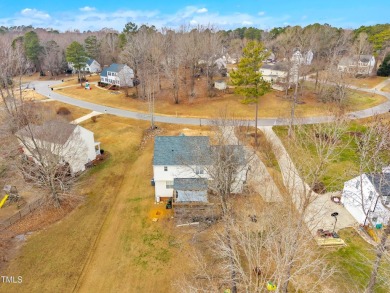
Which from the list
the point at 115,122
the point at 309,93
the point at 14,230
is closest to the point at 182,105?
the point at 115,122

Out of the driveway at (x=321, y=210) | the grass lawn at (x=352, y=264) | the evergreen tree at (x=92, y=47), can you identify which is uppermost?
the evergreen tree at (x=92, y=47)

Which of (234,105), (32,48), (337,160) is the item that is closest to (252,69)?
(337,160)

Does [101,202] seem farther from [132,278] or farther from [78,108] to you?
[78,108]

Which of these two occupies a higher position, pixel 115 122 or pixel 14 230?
pixel 115 122

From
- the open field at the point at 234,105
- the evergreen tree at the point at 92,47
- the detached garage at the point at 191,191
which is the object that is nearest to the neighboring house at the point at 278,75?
the open field at the point at 234,105

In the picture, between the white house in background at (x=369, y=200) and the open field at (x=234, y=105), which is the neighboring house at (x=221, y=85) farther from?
the white house in background at (x=369, y=200)

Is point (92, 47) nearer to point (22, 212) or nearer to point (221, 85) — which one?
point (221, 85)

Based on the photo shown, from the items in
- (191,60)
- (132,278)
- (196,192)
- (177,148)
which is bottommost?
(132,278)
